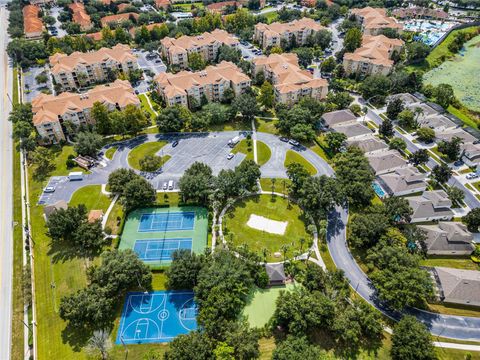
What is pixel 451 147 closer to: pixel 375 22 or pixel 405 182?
pixel 405 182

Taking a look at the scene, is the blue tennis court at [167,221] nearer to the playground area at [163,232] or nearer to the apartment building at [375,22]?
the playground area at [163,232]

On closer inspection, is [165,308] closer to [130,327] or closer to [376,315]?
[130,327]

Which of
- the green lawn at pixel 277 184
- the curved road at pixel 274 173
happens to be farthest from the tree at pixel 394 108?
the green lawn at pixel 277 184

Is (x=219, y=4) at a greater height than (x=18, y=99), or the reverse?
(x=219, y=4)

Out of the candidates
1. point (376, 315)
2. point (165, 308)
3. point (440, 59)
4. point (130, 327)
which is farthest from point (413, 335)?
point (440, 59)

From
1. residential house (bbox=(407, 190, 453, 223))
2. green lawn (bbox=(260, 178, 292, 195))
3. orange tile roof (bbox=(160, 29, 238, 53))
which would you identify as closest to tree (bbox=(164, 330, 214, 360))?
green lawn (bbox=(260, 178, 292, 195))

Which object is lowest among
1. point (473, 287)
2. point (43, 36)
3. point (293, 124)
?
point (473, 287)

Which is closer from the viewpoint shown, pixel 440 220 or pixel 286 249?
pixel 286 249
